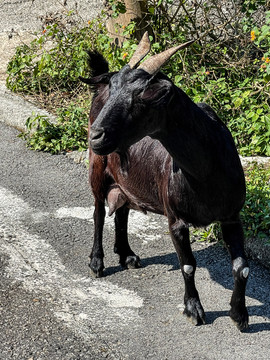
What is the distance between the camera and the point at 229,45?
329 inches

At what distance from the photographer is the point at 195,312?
4.82 metres

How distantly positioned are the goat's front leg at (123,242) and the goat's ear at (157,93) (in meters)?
1.97

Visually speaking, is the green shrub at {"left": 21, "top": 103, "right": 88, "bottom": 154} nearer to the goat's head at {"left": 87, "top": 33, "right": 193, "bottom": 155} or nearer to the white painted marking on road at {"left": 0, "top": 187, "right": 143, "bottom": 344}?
the white painted marking on road at {"left": 0, "top": 187, "right": 143, "bottom": 344}

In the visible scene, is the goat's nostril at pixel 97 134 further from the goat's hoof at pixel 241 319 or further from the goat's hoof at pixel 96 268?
the goat's hoof at pixel 96 268

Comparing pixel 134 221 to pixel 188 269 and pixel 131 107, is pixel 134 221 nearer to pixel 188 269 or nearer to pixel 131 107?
pixel 188 269

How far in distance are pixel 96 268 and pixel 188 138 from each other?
6.00 ft

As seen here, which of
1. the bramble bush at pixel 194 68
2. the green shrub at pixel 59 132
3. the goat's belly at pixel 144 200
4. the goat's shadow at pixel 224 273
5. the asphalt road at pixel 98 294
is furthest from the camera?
the green shrub at pixel 59 132

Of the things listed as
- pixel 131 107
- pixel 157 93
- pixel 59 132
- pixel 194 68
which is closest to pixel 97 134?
pixel 131 107

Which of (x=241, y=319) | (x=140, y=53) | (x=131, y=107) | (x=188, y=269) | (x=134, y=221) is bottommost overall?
(x=134, y=221)

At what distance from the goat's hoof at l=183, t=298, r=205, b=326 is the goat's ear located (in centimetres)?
161

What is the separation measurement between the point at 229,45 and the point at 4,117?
123 inches

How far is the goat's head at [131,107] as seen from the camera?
383 cm

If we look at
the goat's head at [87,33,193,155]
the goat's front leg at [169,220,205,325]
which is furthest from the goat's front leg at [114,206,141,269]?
the goat's head at [87,33,193,155]

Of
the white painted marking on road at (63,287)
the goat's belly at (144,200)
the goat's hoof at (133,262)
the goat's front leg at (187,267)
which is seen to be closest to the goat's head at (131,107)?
the goat's front leg at (187,267)
